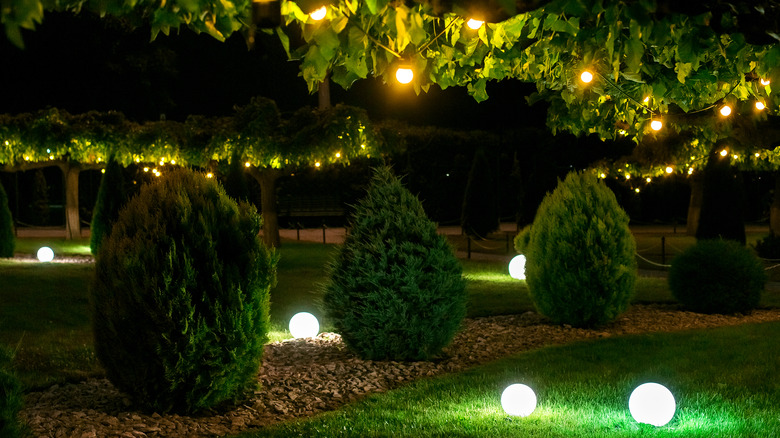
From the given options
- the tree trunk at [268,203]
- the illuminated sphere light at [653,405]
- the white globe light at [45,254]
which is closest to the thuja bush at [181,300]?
the illuminated sphere light at [653,405]

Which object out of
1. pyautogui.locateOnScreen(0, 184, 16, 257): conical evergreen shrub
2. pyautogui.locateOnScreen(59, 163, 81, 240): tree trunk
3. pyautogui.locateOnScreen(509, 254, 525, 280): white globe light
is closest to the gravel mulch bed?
pyautogui.locateOnScreen(509, 254, 525, 280): white globe light

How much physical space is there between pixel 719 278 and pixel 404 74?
8827 mm

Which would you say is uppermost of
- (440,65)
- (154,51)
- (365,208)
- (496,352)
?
(154,51)

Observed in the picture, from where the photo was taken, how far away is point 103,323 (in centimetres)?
640

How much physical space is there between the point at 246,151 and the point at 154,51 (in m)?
20.1

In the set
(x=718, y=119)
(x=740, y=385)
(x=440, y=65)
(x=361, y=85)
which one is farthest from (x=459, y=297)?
(x=361, y=85)

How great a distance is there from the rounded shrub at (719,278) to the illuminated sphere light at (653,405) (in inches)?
262

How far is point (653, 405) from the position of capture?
614 centimetres

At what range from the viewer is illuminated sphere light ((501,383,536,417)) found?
6398mm

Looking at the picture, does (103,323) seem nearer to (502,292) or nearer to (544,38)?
(544,38)

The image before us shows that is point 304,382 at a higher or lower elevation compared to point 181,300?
lower

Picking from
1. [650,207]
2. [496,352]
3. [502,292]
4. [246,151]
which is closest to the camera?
[496,352]

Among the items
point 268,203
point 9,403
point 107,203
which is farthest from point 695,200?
point 9,403

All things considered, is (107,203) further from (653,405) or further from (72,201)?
(653,405)
